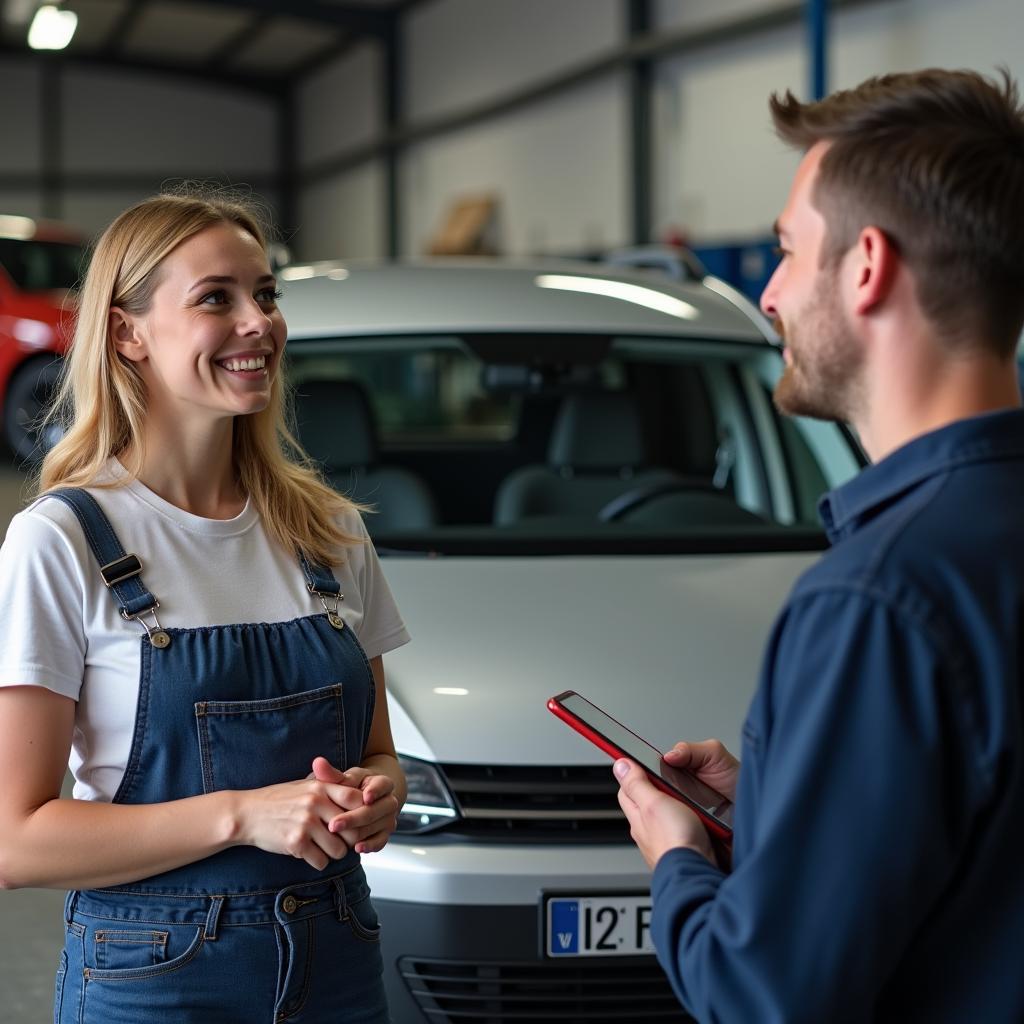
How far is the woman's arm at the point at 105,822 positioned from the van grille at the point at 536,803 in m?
0.86

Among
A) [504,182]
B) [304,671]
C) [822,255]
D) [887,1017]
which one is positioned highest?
[504,182]

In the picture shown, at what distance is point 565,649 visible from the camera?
250 centimetres

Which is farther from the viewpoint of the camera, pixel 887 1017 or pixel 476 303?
pixel 476 303

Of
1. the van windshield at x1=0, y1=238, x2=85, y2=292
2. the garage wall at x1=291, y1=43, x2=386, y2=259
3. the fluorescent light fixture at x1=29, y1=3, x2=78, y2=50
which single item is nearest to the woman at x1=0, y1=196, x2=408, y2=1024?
the van windshield at x1=0, y1=238, x2=85, y2=292

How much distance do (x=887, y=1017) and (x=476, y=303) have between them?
2579mm

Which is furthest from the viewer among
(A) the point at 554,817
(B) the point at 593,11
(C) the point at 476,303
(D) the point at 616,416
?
(B) the point at 593,11

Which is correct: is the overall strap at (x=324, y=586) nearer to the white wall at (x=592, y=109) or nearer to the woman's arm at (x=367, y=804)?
the woman's arm at (x=367, y=804)

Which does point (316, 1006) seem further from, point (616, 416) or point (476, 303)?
point (616, 416)

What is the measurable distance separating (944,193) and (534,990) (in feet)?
5.24

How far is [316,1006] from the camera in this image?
1.55m

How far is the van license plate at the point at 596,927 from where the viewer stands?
225 centimetres

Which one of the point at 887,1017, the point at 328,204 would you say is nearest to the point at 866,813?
the point at 887,1017

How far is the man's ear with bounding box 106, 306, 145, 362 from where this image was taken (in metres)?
1.71

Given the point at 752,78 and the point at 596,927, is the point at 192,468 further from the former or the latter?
the point at 752,78
